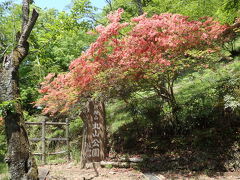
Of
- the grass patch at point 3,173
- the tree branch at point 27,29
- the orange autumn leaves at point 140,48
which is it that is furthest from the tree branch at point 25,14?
the grass patch at point 3,173

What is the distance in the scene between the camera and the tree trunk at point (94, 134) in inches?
253

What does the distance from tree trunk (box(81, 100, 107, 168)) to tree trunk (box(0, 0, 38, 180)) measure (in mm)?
2744

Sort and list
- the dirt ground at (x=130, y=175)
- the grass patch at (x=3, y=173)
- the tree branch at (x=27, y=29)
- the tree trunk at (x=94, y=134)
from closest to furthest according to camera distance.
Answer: the tree branch at (x=27, y=29)
the dirt ground at (x=130, y=175)
the grass patch at (x=3, y=173)
the tree trunk at (x=94, y=134)

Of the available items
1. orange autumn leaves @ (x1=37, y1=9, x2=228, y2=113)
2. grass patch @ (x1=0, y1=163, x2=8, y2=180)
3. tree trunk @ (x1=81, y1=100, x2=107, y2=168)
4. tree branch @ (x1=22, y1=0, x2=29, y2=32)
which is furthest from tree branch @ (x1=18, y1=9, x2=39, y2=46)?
grass patch @ (x1=0, y1=163, x2=8, y2=180)

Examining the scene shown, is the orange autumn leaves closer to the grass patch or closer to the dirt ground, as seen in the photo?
the dirt ground

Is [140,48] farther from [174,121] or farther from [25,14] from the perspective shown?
[25,14]

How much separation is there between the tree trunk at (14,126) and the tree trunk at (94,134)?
2.74 m

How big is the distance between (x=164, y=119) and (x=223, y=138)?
169cm

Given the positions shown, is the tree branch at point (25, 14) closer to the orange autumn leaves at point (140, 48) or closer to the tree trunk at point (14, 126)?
the tree trunk at point (14, 126)

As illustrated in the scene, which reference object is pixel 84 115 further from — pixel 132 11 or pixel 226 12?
pixel 132 11

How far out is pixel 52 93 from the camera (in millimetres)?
7105

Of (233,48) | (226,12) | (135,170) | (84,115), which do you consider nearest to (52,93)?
(84,115)

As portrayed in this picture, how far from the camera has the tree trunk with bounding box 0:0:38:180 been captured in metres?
3.58

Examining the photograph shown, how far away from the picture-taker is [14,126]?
12.2ft
